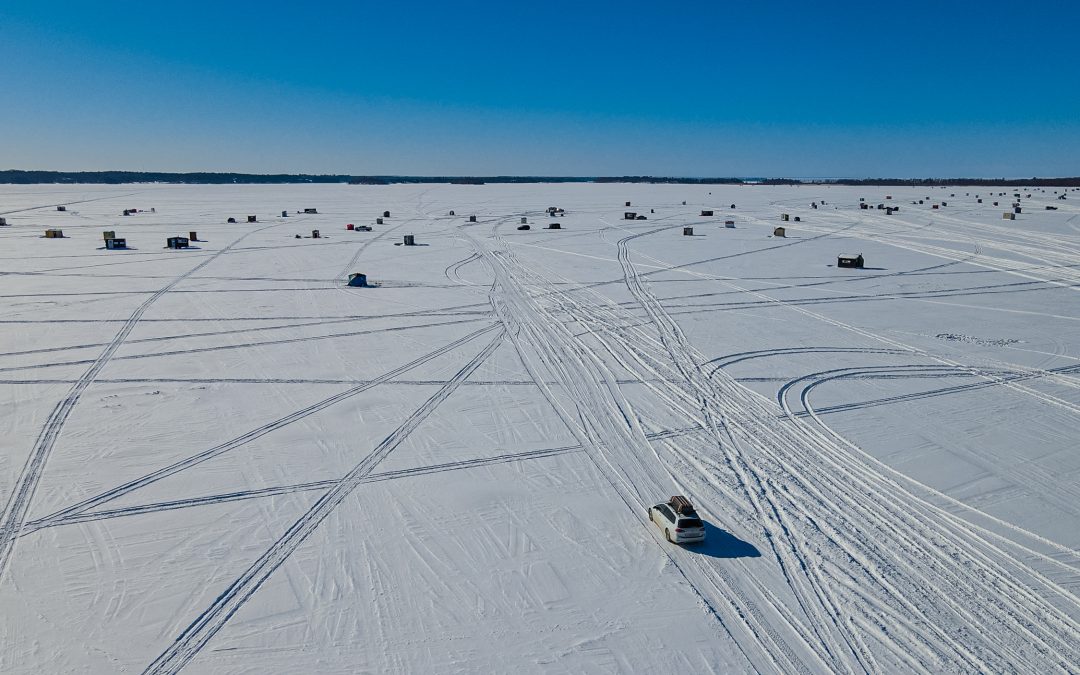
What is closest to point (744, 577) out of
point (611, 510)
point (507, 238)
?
point (611, 510)

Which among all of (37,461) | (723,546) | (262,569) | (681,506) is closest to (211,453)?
(37,461)

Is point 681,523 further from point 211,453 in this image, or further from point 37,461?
point 37,461

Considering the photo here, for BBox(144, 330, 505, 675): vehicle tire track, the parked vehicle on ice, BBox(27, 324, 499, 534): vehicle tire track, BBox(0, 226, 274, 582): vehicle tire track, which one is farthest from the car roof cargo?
BBox(0, 226, 274, 582): vehicle tire track

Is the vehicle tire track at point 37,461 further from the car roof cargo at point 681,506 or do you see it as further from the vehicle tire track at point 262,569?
the car roof cargo at point 681,506

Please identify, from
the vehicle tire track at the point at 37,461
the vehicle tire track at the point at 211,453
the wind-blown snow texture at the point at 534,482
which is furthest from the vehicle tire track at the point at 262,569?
the vehicle tire track at the point at 37,461

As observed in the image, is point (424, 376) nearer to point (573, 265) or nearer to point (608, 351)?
point (608, 351)

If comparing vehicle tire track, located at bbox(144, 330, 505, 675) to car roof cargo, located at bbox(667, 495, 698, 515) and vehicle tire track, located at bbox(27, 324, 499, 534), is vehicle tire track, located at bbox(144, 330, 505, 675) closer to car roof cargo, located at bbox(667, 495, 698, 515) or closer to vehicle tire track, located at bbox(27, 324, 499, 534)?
vehicle tire track, located at bbox(27, 324, 499, 534)
